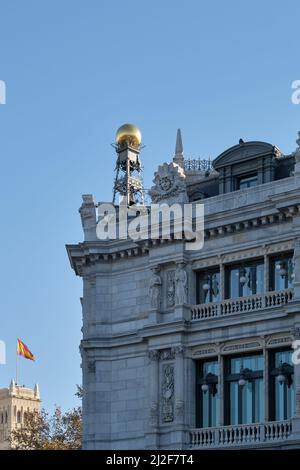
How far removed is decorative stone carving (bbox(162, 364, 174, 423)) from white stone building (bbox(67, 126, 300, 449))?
5cm

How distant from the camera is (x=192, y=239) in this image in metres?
54.6

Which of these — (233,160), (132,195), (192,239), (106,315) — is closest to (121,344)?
(106,315)

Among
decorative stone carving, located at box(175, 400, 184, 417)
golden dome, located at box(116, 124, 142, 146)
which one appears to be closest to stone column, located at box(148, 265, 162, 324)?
decorative stone carving, located at box(175, 400, 184, 417)

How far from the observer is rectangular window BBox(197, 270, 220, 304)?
177 ft

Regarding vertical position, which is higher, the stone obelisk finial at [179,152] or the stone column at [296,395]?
the stone obelisk finial at [179,152]

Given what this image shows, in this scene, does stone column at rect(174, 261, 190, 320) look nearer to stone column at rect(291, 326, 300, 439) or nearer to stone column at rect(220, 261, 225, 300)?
stone column at rect(220, 261, 225, 300)

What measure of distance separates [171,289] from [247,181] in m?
5.56

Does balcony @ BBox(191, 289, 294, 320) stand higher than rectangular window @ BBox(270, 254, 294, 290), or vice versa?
rectangular window @ BBox(270, 254, 294, 290)

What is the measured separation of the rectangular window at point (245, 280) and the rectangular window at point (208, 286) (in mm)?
569

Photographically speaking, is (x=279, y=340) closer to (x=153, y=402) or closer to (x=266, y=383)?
(x=266, y=383)

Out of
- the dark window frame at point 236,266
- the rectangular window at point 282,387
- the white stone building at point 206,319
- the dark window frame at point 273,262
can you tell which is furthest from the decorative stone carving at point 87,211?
the rectangular window at point 282,387

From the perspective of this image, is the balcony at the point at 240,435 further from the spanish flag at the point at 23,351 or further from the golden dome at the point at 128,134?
the spanish flag at the point at 23,351

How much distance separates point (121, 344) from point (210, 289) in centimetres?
479

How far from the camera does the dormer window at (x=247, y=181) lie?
54.9 metres
